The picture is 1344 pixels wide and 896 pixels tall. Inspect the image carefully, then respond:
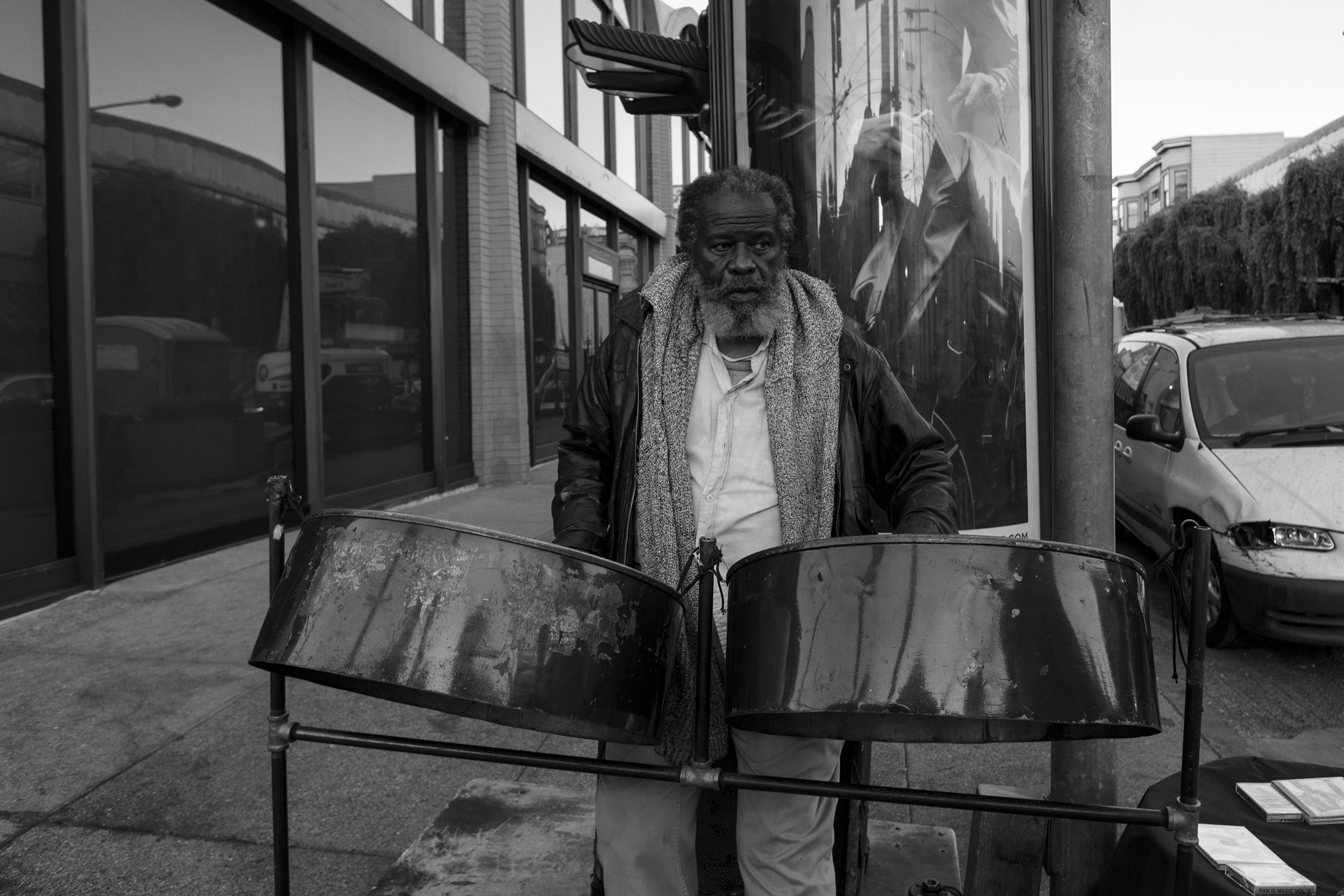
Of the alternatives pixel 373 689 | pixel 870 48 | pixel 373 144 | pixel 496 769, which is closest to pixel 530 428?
pixel 373 144

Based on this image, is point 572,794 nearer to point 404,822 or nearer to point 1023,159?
point 404,822

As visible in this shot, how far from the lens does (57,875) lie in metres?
2.56

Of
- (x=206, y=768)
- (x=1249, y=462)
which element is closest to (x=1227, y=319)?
(x=1249, y=462)

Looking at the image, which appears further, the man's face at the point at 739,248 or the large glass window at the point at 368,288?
the large glass window at the point at 368,288

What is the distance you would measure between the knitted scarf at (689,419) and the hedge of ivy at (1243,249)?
935 inches

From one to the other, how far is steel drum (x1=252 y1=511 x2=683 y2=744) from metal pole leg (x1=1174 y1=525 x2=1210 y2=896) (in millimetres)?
806

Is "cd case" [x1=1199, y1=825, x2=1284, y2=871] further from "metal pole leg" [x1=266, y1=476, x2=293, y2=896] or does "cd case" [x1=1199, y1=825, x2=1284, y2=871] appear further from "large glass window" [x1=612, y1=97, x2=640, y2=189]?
"large glass window" [x1=612, y1=97, x2=640, y2=189]

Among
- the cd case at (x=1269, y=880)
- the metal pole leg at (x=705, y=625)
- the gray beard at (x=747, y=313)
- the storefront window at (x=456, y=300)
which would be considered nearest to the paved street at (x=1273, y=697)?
the cd case at (x=1269, y=880)

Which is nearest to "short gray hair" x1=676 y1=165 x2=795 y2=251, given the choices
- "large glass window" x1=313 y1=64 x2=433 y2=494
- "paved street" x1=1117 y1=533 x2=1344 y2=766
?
"paved street" x1=1117 y1=533 x2=1344 y2=766

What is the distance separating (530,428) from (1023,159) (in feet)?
26.5

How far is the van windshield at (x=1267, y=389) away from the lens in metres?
4.94

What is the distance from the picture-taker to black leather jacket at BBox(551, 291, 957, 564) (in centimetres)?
203

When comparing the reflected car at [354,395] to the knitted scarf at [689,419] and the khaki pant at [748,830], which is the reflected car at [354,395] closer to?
the knitted scarf at [689,419]

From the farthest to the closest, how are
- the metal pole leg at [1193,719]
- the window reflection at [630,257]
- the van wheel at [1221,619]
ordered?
the window reflection at [630,257] < the van wheel at [1221,619] < the metal pole leg at [1193,719]
